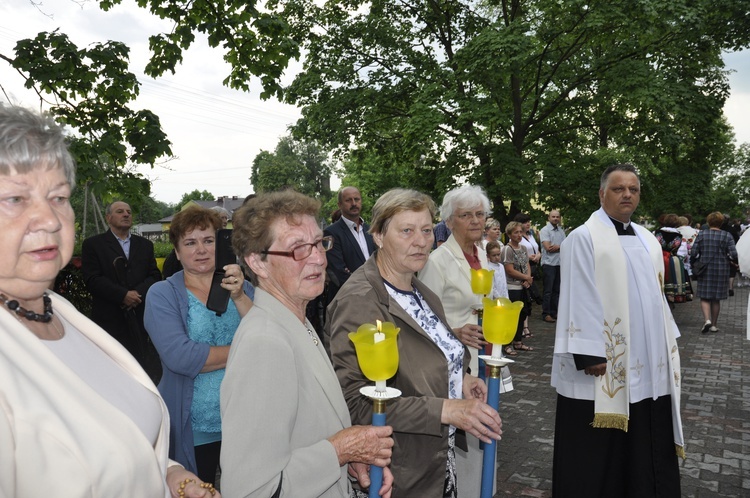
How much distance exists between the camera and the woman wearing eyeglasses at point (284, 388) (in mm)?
1699

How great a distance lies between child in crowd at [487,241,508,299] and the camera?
243 inches

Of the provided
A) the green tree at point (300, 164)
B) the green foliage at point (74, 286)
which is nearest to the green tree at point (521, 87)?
the green foliage at point (74, 286)

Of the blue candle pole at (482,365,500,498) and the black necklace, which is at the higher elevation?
the black necklace

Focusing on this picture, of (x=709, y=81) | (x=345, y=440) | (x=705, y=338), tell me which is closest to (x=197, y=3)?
(x=345, y=440)

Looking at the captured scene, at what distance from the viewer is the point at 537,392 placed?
22.0 ft

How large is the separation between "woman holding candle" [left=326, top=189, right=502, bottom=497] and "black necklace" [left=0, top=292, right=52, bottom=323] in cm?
121

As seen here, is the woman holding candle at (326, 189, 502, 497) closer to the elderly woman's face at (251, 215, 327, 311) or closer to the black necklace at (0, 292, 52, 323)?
the elderly woman's face at (251, 215, 327, 311)

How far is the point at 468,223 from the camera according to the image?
14.9 feet

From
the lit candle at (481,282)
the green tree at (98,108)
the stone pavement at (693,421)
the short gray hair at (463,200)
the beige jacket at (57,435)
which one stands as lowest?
the stone pavement at (693,421)

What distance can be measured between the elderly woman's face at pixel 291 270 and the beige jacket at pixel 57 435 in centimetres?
82

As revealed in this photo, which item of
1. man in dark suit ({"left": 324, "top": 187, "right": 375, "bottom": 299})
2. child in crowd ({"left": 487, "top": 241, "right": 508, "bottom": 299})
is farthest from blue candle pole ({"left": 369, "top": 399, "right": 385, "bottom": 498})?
man in dark suit ({"left": 324, "top": 187, "right": 375, "bottom": 299})

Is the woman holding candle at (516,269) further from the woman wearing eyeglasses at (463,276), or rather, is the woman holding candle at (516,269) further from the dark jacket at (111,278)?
the dark jacket at (111,278)

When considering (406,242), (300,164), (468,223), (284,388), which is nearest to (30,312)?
(284,388)

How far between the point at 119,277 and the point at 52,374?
5.02 metres
